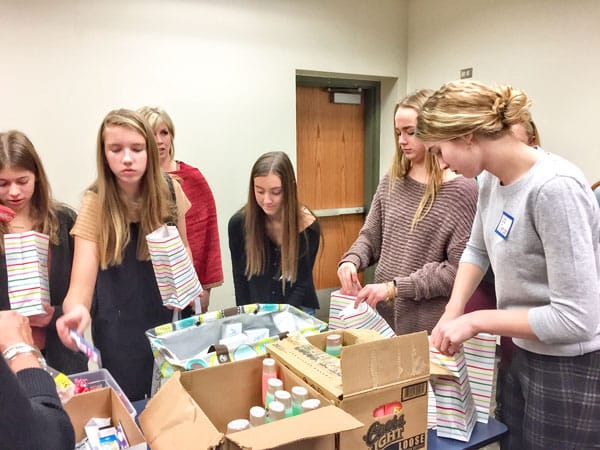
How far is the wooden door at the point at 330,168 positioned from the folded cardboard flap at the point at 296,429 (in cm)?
287

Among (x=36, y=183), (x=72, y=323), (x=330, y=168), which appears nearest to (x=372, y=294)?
(x=72, y=323)

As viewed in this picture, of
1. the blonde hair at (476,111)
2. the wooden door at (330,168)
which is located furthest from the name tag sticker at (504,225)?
the wooden door at (330,168)

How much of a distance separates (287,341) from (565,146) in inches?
96.2

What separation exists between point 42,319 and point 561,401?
56.2 inches

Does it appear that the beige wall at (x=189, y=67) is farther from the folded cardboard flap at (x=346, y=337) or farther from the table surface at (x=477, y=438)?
the table surface at (x=477, y=438)

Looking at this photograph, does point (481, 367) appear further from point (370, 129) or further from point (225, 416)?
point (370, 129)

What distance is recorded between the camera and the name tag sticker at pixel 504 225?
1007 mm

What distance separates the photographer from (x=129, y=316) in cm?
144

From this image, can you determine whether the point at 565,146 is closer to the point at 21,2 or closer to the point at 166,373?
the point at 166,373

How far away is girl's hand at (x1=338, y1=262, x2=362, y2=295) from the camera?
1.50 metres

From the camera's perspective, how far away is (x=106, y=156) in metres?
1.43

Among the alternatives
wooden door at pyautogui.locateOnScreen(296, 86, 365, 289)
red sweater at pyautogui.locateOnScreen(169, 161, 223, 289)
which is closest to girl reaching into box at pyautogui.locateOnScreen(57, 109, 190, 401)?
red sweater at pyautogui.locateOnScreen(169, 161, 223, 289)

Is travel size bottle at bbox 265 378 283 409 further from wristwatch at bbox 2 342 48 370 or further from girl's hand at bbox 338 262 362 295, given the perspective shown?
girl's hand at bbox 338 262 362 295

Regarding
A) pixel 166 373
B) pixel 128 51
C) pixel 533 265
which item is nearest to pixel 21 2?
pixel 128 51
